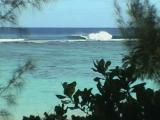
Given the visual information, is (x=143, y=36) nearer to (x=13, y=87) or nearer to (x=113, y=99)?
(x=113, y=99)

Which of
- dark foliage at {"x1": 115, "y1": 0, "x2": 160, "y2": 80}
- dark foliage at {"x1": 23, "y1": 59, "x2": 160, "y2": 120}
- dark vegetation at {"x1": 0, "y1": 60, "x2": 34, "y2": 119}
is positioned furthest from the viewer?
dark vegetation at {"x1": 0, "y1": 60, "x2": 34, "y2": 119}

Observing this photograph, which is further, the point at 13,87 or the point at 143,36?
the point at 13,87

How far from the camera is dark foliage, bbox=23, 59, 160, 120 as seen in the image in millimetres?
1611

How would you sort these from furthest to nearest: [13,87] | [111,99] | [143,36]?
[13,87] < [143,36] < [111,99]

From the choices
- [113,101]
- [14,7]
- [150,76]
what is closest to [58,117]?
[113,101]

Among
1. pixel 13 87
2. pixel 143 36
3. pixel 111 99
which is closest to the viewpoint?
pixel 111 99

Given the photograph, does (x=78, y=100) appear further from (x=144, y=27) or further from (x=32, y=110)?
(x=32, y=110)

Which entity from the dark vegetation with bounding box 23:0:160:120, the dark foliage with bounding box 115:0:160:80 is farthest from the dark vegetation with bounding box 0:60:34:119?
the dark vegetation with bounding box 23:0:160:120

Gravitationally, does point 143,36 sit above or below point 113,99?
above

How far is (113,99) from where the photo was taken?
5.46 feet

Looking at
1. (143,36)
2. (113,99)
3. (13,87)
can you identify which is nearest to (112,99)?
(113,99)

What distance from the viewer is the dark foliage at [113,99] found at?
5.29 ft

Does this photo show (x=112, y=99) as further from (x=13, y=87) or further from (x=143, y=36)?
(x=13, y=87)

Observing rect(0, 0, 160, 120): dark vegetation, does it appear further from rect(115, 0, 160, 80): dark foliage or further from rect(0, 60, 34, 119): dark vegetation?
rect(0, 60, 34, 119): dark vegetation
